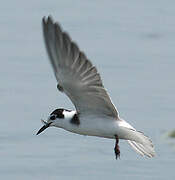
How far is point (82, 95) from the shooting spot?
494 inches

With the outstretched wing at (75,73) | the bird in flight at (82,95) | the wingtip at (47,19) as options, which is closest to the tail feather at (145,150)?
the bird in flight at (82,95)

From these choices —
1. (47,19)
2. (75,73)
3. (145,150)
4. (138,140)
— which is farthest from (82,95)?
(47,19)

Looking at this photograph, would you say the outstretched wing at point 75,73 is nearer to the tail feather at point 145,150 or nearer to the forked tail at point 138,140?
the forked tail at point 138,140

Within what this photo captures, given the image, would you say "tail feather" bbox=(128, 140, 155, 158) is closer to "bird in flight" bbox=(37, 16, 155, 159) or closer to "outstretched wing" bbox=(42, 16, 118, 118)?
"bird in flight" bbox=(37, 16, 155, 159)

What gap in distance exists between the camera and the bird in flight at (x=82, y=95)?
460 inches

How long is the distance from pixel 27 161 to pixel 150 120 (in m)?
1.67

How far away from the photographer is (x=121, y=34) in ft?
59.7

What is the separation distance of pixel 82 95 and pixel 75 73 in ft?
1.42

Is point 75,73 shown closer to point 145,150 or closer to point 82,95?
point 82,95

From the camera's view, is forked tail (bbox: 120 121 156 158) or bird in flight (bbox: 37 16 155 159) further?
forked tail (bbox: 120 121 156 158)

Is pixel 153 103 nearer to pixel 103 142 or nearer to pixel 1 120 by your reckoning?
pixel 103 142

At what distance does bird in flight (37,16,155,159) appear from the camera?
38.3 feet

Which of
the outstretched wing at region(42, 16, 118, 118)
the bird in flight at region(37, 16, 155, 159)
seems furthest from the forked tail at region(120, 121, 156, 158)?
the outstretched wing at region(42, 16, 118, 118)

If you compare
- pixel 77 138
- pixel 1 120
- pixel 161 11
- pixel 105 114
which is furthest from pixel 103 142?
pixel 161 11
